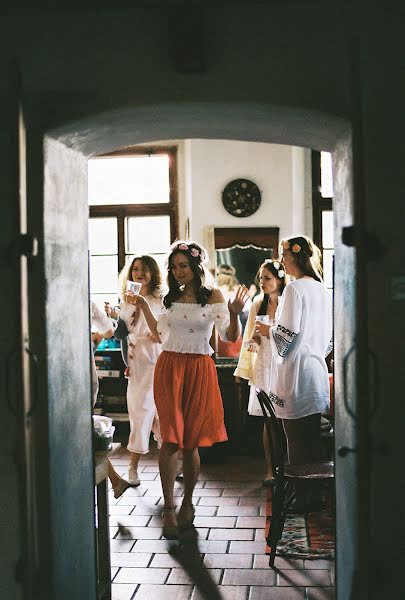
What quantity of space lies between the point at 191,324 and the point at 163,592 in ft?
5.39

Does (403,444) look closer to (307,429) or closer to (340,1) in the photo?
(340,1)

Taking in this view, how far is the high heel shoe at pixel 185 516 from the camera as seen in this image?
195 inches

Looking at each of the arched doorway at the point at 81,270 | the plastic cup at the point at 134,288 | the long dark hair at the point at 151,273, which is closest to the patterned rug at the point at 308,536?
the arched doorway at the point at 81,270

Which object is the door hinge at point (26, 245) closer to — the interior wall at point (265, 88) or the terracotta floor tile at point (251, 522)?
the interior wall at point (265, 88)

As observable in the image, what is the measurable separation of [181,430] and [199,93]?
2428 millimetres

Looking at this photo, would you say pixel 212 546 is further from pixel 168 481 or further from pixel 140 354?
pixel 140 354

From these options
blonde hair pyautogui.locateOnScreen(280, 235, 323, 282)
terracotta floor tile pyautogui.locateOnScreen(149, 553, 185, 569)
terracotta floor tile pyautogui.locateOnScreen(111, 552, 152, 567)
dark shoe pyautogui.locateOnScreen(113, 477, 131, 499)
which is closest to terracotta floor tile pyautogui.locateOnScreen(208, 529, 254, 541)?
terracotta floor tile pyautogui.locateOnScreen(149, 553, 185, 569)

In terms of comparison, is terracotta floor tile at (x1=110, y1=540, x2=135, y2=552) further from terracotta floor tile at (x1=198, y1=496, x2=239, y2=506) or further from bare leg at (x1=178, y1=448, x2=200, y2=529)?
terracotta floor tile at (x1=198, y1=496, x2=239, y2=506)

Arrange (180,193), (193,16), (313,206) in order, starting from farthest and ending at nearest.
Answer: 1. (180,193)
2. (313,206)
3. (193,16)

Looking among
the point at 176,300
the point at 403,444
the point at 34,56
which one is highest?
the point at 34,56

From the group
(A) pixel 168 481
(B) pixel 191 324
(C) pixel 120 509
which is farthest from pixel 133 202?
(A) pixel 168 481

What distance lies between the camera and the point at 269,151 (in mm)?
8469

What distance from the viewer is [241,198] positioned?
331 inches

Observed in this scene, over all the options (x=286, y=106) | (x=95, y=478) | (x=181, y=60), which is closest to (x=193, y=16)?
(x=181, y=60)
